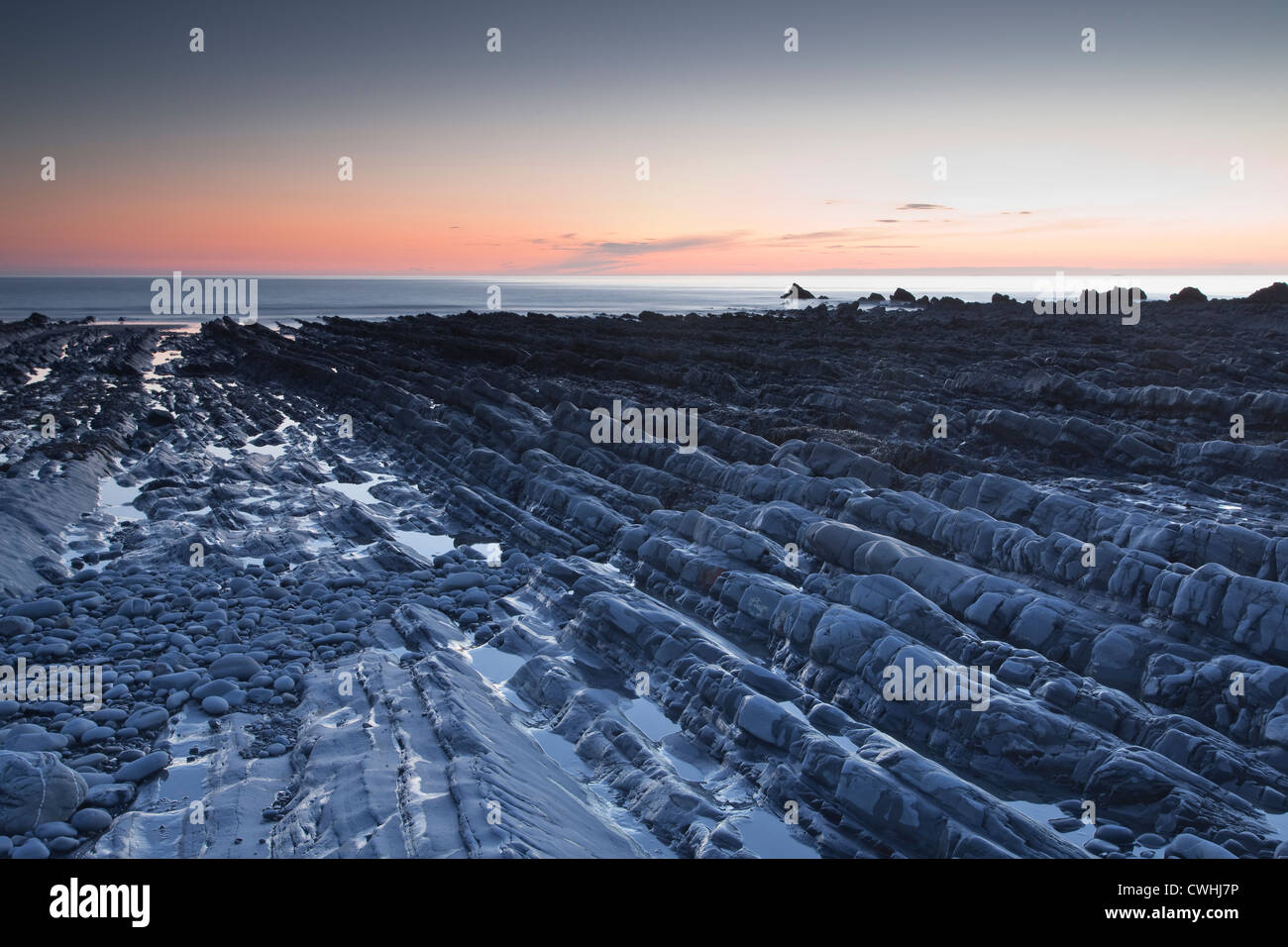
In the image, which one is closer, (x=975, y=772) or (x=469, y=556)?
(x=975, y=772)

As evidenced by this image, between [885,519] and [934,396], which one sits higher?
[934,396]

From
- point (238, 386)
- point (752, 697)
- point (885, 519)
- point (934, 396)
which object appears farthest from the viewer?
point (238, 386)

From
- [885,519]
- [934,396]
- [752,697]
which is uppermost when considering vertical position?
[934,396]

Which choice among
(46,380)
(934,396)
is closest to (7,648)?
(934,396)

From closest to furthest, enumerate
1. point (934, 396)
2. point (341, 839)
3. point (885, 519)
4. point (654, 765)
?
point (341, 839)
point (654, 765)
point (885, 519)
point (934, 396)
